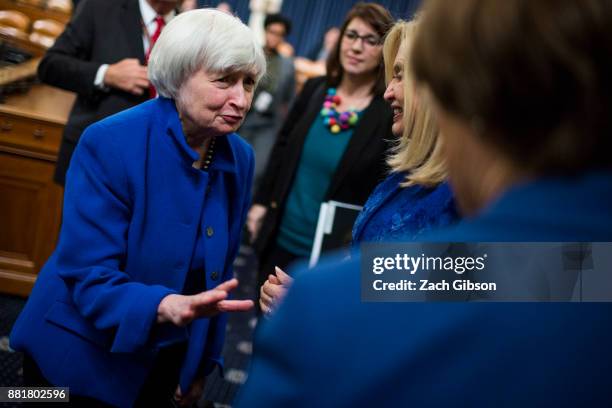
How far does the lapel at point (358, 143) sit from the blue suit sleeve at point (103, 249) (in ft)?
3.88

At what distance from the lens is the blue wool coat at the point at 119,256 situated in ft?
4.17

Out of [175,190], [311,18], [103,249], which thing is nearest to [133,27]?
[175,190]

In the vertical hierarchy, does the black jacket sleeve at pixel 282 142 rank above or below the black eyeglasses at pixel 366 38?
below

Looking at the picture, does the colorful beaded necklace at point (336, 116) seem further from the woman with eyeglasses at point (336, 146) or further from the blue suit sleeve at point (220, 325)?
the blue suit sleeve at point (220, 325)

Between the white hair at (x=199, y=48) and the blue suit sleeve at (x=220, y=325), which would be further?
the blue suit sleeve at (x=220, y=325)

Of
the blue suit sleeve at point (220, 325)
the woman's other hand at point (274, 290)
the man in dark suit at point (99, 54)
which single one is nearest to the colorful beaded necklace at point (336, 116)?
the man in dark suit at point (99, 54)

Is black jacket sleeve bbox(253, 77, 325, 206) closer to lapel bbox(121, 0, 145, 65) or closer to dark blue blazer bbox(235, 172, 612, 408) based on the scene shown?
lapel bbox(121, 0, 145, 65)

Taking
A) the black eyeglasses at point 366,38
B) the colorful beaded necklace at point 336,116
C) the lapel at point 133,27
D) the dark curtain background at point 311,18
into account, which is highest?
the dark curtain background at point 311,18

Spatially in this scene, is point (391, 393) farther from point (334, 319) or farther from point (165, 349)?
point (165, 349)

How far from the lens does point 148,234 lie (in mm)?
1361

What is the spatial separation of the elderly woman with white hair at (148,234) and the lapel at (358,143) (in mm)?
916

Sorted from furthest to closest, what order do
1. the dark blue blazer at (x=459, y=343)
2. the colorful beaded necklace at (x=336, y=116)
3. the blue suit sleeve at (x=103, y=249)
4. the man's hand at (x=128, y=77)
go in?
the colorful beaded necklace at (x=336, y=116)
the man's hand at (x=128, y=77)
the blue suit sleeve at (x=103, y=249)
the dark blue blazer at (x=459, y=343)

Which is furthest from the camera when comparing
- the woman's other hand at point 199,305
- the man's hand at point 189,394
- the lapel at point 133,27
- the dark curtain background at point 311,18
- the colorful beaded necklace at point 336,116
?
the dark curtain background at point 311,18

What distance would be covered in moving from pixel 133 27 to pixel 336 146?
0.91m
